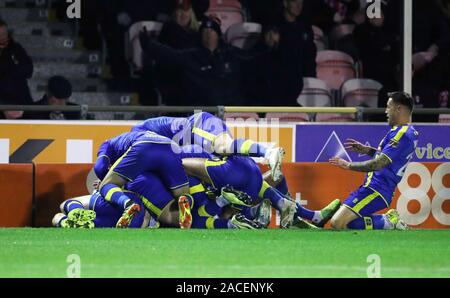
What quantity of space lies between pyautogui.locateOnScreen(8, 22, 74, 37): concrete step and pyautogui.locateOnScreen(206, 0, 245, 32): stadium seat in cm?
216

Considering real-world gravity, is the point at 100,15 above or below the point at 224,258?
above

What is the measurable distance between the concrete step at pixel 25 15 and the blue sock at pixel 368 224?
717 cm

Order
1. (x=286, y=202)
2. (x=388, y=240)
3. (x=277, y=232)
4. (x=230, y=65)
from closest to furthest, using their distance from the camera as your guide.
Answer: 1. (x=388, y=240)
2. (x=277, y=232)
3. (x=286, y=202)
4. (x=230, y=65)

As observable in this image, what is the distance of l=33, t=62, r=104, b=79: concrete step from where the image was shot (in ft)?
57.9

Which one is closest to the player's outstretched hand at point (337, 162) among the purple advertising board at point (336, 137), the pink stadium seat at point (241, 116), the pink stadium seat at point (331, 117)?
the purple advertising board at point (336, 137)

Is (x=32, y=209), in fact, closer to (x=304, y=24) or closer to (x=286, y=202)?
(x=286, y=202)

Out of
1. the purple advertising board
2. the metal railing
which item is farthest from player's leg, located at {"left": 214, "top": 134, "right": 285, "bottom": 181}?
the purple advertising board

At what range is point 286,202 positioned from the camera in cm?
1266

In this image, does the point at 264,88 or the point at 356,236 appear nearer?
the point at 356,236

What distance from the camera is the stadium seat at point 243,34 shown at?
18062mm

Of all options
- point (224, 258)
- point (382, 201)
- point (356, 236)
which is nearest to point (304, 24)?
point (382, 201)

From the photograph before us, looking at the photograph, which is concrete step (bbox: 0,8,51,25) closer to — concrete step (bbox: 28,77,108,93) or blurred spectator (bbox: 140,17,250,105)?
concrete step (bbox: 28,77,108,93)

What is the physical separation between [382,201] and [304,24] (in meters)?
5.65

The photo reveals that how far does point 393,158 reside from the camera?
12734 mm
